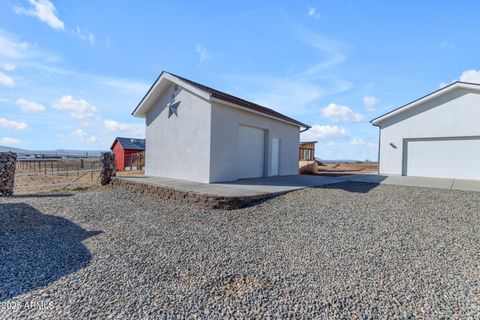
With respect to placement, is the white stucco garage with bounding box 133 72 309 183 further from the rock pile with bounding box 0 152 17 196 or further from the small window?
the small window

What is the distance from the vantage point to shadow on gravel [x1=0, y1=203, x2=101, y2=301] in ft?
10.7

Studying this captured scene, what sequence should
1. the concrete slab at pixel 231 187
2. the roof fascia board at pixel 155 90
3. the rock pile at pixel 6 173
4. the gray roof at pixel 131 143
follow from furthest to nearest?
the gray roof at pixel 131 143, the roof fascia board at pixel 155 90, the rock pile at pixel 6 173, the concrete slab at pixel 231 187

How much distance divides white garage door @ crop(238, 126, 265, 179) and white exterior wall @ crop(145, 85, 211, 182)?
1836 mm

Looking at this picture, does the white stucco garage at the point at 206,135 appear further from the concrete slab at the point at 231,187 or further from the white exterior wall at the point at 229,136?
the concrete slab at the point at 231,187

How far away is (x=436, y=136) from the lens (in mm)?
12914

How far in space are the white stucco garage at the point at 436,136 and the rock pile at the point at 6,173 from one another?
1679 centimetres

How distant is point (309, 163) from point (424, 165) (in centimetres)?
617

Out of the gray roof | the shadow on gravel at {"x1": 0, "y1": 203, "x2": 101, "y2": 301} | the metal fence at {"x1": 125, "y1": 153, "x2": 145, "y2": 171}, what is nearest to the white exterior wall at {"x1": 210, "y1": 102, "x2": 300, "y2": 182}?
the shadow on gravel at {"x1": 0, "y1": 203, "x2": 101, "y2": 301}

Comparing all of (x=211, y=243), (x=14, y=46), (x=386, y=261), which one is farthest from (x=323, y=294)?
(x=14, y=46)

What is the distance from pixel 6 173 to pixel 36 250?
20.3 ft

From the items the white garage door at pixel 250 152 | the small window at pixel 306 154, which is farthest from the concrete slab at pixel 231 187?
the small window at pixel 306 154

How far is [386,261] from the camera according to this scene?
12.3 feet

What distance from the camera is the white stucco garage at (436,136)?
12.1m

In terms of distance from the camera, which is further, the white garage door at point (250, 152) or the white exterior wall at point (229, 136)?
the white garage door at point (250, 152)
